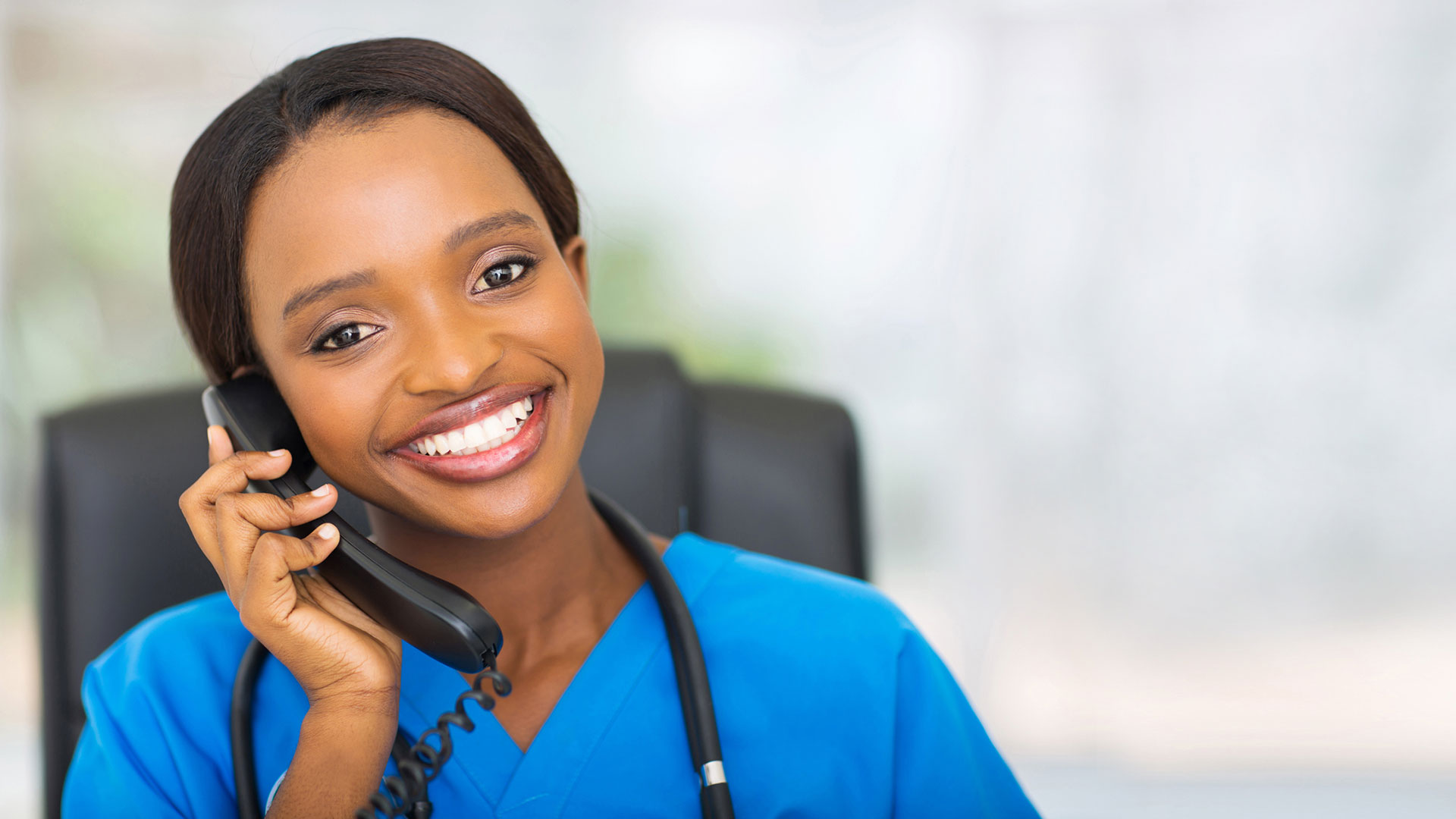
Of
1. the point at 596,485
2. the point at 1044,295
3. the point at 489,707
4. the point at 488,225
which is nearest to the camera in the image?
the point at 489,707

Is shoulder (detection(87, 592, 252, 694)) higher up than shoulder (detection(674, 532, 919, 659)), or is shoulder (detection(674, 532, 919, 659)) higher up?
shoulder (detection(674, 532, 919, 659))

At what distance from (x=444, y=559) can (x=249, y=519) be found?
0.67ft

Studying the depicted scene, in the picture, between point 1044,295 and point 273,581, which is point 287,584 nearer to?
point 273,581

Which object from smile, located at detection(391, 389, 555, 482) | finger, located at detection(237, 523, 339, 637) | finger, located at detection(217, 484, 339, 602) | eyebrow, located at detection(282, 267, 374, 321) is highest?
eyebrow, located at detection(282, 267, 374, 321)

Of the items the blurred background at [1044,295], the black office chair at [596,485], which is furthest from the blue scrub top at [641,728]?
the blurred background at [1044,295]

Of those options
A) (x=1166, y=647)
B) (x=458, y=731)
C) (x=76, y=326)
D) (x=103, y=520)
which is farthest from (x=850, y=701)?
(x=76, y=326)

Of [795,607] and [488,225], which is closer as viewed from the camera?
[488,225]

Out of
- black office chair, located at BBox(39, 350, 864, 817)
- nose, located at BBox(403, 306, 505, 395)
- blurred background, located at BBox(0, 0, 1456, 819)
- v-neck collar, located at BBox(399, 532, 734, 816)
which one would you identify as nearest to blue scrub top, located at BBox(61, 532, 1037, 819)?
v-neck collar, located at BBox(399, 532, 734, 816)

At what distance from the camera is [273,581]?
81cm

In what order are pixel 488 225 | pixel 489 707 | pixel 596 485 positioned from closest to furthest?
pixel 489 707
pixel 488 225
pixel 596 485

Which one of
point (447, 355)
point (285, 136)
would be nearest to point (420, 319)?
point (447, 355)

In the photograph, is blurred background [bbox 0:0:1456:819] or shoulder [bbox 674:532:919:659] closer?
shoulder [bbox 674:532:919:659]

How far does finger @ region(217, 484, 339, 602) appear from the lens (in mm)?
831

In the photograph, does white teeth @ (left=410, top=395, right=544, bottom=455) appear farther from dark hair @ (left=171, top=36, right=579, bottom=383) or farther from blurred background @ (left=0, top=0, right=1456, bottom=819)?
blurred background @ (left=0, top=0, right=1456, bottom=819)
